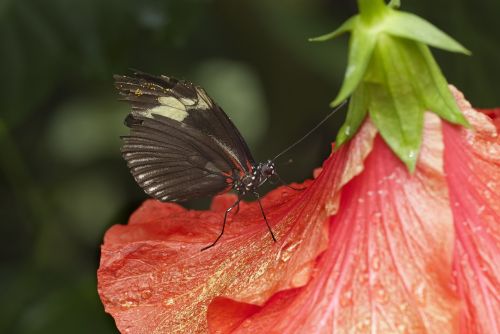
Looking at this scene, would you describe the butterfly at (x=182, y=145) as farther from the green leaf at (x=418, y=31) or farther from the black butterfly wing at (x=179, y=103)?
the green leaf at (x=418, y=31)

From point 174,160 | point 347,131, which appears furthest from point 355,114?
point 174,160

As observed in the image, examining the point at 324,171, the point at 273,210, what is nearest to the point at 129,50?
the point at 273,210

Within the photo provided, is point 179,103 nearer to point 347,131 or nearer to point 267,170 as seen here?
point 267,170

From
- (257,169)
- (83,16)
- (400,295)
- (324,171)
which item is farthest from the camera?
(83,16)

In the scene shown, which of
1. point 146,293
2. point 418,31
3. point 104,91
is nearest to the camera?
point 418,31

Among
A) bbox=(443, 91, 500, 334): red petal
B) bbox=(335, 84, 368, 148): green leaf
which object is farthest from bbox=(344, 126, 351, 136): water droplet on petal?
bbox=(443, 91, 500, 334): red petal

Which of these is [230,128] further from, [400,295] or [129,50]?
[129,50]
